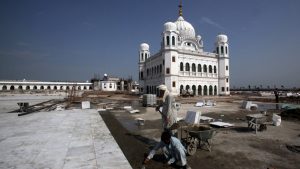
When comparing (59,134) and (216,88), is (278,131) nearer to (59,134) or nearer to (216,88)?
(59,134)

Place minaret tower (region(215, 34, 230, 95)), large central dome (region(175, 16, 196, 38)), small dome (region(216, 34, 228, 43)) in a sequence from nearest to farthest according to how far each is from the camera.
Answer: minaret tower (region(215, 34, 230, 95)) < small dome (region(216, 34, 228, 43)) < large central dome (region(175, 16, 196, 38))

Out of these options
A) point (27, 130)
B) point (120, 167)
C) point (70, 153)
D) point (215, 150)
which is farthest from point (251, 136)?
point (27, 130)

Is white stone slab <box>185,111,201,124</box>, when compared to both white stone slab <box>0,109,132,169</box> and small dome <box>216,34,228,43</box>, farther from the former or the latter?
small dome <box>216,34,228,43</box>

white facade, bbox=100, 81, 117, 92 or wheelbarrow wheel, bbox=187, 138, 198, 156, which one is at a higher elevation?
white facade, bbox=100, 81, 117, 92

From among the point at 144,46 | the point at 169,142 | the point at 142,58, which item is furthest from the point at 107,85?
the point at 169,142

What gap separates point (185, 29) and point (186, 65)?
12.9 meters

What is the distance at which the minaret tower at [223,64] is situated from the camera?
45.5 m

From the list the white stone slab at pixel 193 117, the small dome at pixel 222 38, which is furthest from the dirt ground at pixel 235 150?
the small dome at pixel 222 38

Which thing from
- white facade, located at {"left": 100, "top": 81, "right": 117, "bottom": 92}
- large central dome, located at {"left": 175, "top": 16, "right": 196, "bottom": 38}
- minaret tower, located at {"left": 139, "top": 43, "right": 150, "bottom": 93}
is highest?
large central dome, located at {"left": 175, "top": 16, "right": 196, "bottom": 38}

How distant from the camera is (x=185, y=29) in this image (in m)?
49.3

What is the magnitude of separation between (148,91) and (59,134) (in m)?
42.9

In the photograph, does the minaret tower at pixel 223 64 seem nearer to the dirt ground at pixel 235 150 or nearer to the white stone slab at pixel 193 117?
the dirt ground at pixel 235 150

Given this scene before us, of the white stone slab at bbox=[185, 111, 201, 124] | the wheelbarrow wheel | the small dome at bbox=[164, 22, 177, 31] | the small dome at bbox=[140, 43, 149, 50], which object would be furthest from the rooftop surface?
the small dome at bbox=[140, 43, 149, 50]

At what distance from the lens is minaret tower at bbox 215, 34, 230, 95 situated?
45531 millimetres
